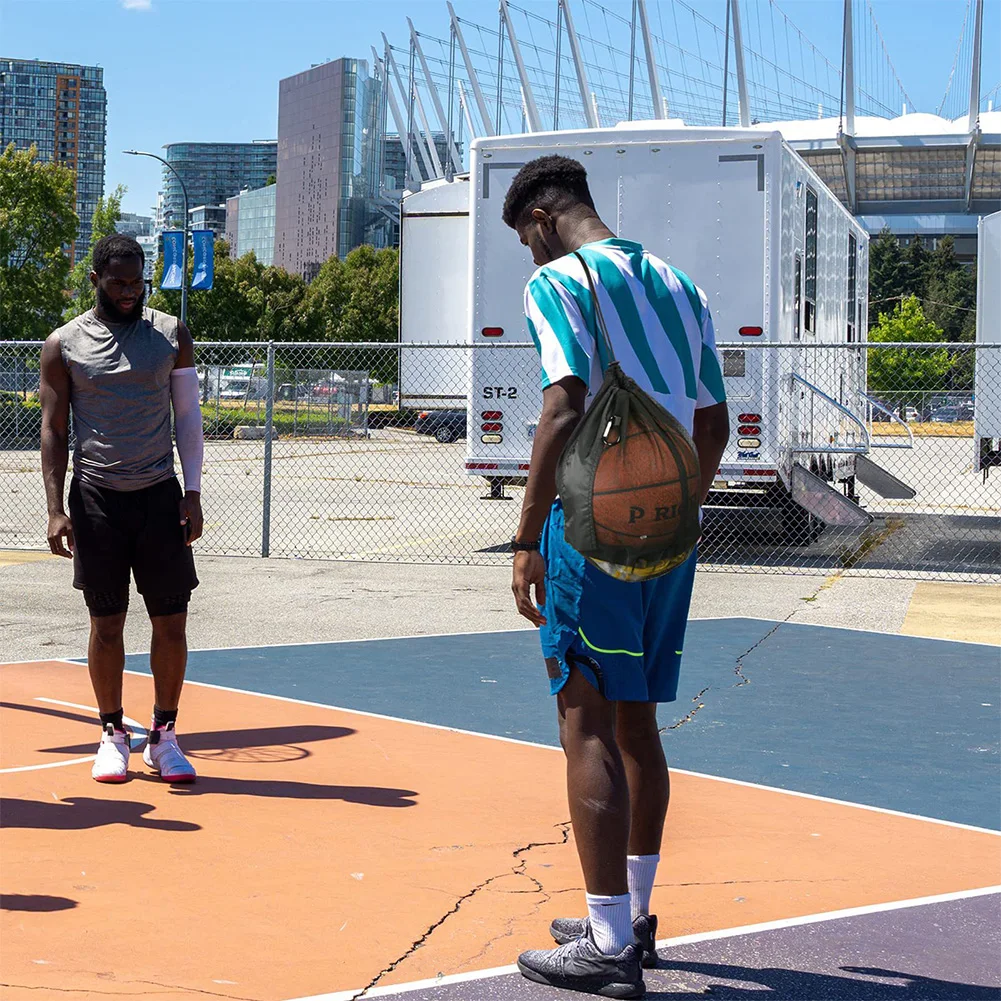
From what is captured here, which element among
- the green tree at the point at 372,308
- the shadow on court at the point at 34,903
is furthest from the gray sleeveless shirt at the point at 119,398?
the green tree at the point at 372,308

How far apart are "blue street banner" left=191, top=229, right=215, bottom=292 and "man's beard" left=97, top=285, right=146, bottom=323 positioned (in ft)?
122

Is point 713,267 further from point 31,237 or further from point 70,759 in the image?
point 31,237

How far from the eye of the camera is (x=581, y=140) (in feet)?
44.3

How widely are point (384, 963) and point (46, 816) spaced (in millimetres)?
1923

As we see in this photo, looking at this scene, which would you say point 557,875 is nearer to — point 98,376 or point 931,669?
point 98,376

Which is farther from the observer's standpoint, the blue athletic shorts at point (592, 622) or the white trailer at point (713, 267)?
the white trailer at point (713, 267)

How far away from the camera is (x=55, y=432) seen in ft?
18.6

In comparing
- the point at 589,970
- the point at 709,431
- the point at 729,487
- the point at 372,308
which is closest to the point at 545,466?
the point at 709,431

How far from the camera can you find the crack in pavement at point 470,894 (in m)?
3.67

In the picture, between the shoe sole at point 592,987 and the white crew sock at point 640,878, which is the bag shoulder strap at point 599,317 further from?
the shoe sole at point 592,987

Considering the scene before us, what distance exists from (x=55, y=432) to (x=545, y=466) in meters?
2.88

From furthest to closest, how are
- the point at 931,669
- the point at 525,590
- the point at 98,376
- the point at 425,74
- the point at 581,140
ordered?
the point at 425,74
the point at 581,140
the point at 931,669
the point at 98,376
the point at 525,590

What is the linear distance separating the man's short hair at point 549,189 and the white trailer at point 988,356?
1156 cm

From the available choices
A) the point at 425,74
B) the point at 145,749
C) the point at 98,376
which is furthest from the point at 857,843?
the point at 425,74
